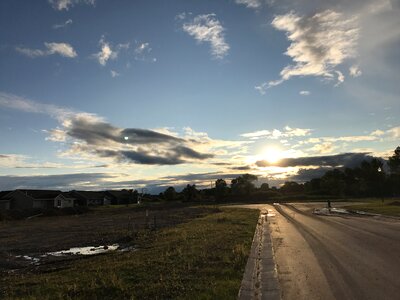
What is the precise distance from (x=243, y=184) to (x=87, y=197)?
248 feet

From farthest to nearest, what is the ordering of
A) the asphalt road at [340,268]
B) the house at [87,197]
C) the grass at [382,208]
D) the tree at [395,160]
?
the house at [87,197] < the tree at [395,160] < the grass at [382,208] < the asphalt road at [340,268]

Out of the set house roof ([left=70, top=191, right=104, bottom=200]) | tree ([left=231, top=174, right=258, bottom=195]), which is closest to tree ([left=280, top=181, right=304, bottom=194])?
tree ([left=231, top=174, right=258, bottom=195])

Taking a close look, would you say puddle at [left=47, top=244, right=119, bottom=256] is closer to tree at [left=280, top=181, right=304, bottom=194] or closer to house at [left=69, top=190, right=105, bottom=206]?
house at [left=69, top=190, right=105, bottom=206]

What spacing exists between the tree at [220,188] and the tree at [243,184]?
474 cm

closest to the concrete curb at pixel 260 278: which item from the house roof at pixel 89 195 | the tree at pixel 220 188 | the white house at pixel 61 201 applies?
the white house at pixel 61 201

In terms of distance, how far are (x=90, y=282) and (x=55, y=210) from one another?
59118mm

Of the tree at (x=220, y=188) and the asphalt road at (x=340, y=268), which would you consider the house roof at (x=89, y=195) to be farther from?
the asphalt road at (x=340, y=268)

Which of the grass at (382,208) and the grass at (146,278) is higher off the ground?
the grass at (382,208)

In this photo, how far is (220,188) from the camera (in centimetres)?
15125

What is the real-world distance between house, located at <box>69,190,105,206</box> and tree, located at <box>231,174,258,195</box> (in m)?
61.7

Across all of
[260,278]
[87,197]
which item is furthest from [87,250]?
[87,197]

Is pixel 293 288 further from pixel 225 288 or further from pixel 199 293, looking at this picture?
pixel 199 293

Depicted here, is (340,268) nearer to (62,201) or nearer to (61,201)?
(61,201)

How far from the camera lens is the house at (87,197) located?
10238 centimetres
